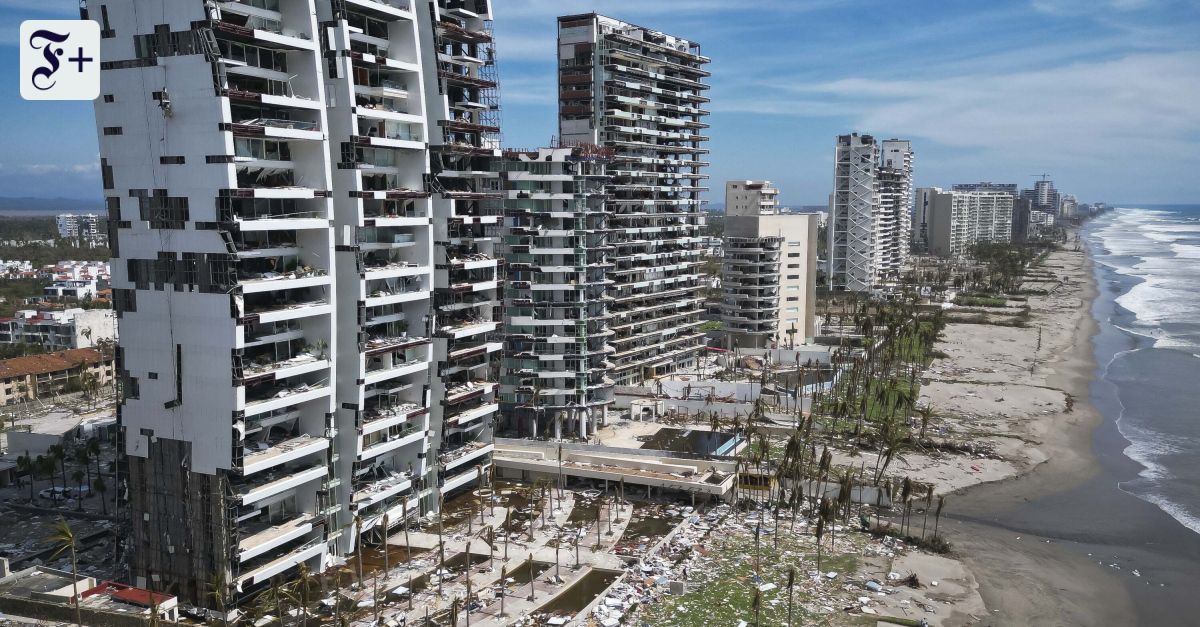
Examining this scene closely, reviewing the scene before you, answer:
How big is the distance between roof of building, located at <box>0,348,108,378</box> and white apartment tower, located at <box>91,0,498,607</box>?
55709 millimetres

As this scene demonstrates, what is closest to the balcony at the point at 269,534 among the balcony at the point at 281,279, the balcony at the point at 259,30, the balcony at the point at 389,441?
the balcony at the point at 389,441

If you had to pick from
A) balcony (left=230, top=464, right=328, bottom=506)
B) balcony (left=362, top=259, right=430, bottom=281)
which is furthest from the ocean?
balcony (left=230, top=464, right=328, bottom=506)

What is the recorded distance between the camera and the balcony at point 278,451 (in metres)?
37.8

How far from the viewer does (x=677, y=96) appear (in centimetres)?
9050

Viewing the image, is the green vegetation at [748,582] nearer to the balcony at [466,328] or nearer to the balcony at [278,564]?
the balcony at [278,564]

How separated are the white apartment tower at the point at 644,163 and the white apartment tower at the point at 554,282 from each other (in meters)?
9.07

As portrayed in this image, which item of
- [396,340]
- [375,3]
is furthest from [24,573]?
[375,3]

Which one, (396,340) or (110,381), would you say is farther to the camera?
(110,381)

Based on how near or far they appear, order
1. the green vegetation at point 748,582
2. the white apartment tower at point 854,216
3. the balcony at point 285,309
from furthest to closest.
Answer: the white apartment tower at point 854,216
the green vegetation at point 748,582
the balcony at point 285,309

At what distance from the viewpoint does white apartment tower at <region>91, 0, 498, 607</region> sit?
120ft

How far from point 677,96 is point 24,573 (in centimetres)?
7184

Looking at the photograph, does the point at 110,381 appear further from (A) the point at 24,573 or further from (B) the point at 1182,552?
(B) the point at 1182,552

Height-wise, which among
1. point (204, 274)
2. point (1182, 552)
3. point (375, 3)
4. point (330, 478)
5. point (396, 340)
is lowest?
point (1182, 552)

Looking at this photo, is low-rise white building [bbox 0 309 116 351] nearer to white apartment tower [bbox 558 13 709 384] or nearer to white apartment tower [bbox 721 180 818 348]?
white apartment tower [bbox 558 13 709 384]
